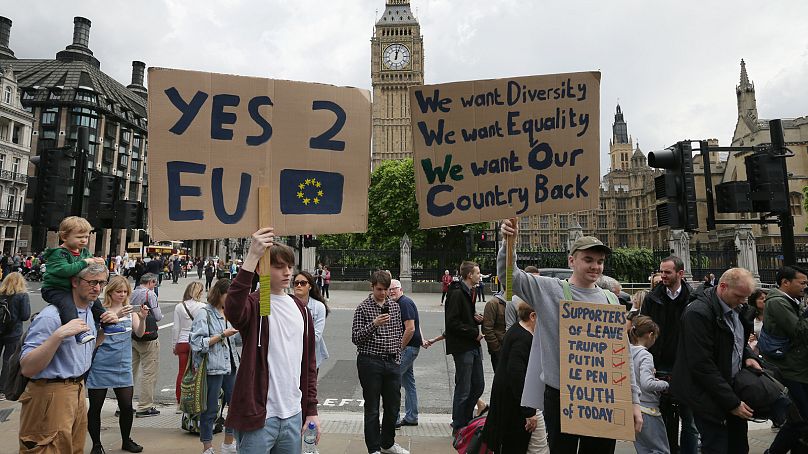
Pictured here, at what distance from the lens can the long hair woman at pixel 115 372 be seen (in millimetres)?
4656

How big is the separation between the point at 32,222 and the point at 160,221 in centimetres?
591

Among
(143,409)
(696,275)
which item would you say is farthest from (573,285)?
(696,275)

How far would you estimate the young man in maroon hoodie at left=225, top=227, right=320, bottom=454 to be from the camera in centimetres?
268

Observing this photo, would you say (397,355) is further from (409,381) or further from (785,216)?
(785,216)

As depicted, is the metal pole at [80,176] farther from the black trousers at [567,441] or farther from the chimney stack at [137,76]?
the chimney stack at [137,76]

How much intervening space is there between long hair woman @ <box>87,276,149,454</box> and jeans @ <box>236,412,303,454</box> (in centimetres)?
261

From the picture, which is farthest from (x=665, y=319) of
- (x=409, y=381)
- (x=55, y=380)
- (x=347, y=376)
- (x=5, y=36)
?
(x=5, y=36)

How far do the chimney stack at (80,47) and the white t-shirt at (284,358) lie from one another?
3512 inches

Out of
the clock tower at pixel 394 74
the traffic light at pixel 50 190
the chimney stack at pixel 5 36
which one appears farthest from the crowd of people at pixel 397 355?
the chimney stack at pixel 5 36

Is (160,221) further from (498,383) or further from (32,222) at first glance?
(32,222)

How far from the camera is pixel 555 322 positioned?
122 inches

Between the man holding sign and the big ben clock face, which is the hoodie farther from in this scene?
the big ben clock face

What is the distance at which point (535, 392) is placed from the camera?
3262 millimetres

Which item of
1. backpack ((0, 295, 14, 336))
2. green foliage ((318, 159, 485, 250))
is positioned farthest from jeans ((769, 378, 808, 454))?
green foliage ((318, 159, 485, 250))
